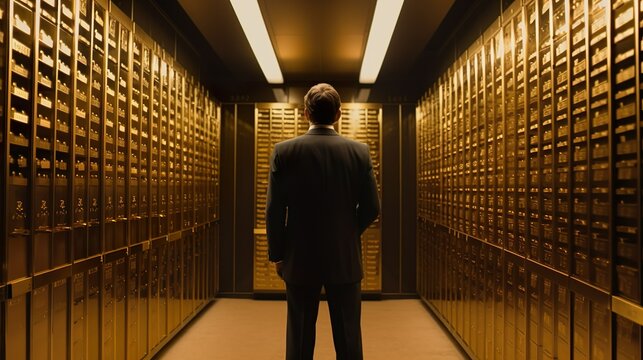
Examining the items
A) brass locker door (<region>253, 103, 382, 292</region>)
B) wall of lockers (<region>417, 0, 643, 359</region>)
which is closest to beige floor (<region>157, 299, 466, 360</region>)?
brass locker door (<region>253, 103, 382, 292</region>)

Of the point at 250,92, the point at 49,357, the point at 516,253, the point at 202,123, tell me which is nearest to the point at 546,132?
the point at 516,253

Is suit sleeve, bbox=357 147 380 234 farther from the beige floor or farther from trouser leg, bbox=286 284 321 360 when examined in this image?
the beige floor

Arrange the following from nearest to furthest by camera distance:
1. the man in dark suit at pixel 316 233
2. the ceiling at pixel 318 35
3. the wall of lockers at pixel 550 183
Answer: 1. the wall of lockers at pixel 550 183
2. the man in dark suit at pixel 316 233
3. the ceiling at pixel 318 35

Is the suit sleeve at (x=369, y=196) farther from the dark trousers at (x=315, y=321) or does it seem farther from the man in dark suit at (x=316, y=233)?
the dark trousers at (x=315, y=321)

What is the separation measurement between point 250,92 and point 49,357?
175 inches

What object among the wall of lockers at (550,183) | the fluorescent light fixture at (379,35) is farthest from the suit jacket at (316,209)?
the fluorescent light fixture at (379,35)

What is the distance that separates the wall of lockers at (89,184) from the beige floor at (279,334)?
1.04ft

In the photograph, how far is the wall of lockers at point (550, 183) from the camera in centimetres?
179

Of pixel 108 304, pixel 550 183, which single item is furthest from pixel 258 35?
pixel 550 183

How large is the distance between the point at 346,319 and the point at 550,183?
1.09 metres

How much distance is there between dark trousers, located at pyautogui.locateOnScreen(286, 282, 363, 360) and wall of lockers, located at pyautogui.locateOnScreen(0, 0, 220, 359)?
1064 millimetres

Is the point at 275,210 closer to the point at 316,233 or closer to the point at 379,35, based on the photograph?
the point at 316,233

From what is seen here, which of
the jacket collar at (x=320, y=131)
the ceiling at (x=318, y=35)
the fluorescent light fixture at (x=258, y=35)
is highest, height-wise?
the ceiling at (x=318, y=35)

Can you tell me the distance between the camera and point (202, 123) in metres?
5.49
